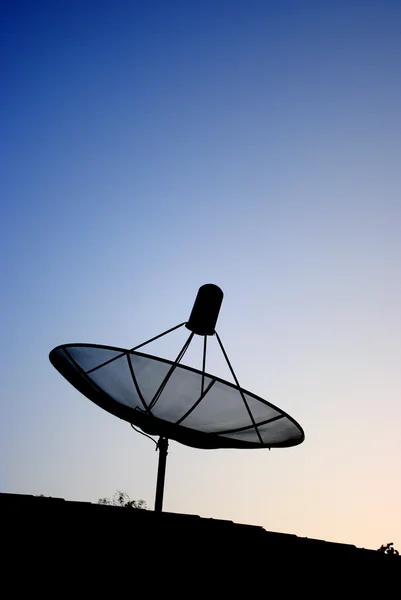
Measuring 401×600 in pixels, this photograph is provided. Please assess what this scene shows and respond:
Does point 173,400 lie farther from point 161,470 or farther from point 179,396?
point 161,470

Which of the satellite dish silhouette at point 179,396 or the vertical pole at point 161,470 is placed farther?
the satellite dish silhouette at point 179,396

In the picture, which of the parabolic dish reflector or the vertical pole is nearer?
the vertical pole

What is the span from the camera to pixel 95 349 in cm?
870

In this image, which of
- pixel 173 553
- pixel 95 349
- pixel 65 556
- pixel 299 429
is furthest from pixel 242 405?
pixel 65 556

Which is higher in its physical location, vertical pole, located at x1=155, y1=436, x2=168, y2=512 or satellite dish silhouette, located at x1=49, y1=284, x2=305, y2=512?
satellite dish silhouette, located at x1=49, y1=284, x2=305, y2=512

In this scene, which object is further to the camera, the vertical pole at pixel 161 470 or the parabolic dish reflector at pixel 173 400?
the parabolic dish reflector at pixel 173 400

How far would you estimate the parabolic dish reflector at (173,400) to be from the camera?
8.73 meters

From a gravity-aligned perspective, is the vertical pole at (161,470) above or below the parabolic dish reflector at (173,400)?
below

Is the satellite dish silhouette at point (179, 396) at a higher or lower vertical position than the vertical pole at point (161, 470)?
higher

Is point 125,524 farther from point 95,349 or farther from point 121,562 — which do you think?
point 95,349

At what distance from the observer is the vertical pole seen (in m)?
7.88

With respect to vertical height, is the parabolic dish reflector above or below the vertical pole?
above

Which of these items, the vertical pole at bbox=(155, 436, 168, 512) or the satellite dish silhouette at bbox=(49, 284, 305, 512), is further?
the satellite dish silhouette at bbox=(49, 284, 305, 512)

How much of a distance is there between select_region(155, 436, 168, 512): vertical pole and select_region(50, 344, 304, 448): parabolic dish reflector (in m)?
0.11
